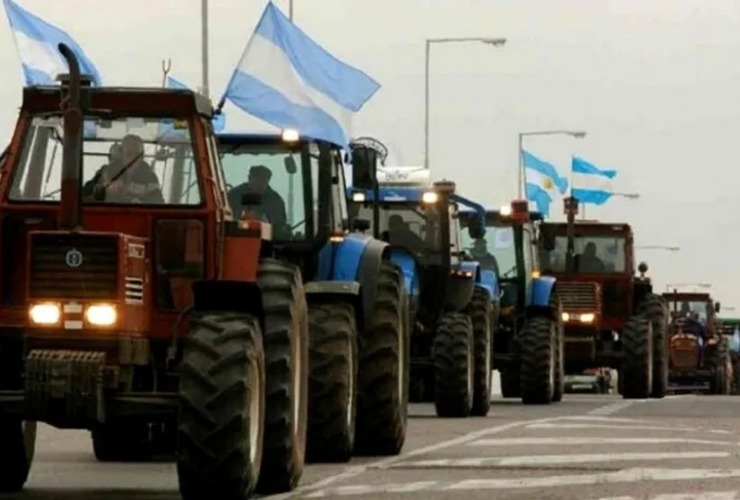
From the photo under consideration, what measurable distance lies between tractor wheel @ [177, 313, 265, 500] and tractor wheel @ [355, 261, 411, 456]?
246 inches

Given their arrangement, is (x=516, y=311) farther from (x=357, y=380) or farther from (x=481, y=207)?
(x=357, y=380)

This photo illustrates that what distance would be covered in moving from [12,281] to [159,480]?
9.55ft

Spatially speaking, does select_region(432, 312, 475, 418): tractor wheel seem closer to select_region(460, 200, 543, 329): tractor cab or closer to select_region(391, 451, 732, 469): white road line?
select_region(460, 200, 543, 329): tractor cab

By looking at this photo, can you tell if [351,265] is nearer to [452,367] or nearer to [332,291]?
[332,291]

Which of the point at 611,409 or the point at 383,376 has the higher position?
the point at 383,376

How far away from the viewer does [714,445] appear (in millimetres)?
22062

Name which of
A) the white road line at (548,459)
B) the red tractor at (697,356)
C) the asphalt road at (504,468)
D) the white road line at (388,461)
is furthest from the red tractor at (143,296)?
the red tractor at (697,356)

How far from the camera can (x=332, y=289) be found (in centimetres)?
1877

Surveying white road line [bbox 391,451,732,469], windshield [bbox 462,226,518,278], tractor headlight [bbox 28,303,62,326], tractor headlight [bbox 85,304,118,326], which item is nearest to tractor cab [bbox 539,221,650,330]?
windshield [bbox 462,226,518,278]

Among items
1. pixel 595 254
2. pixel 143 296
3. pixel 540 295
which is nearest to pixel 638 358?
pixel 595 254

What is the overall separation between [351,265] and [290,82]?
753cm

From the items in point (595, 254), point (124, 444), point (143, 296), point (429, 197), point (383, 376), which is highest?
point (429, 197)

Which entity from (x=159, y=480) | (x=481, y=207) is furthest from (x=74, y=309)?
(x=481, y=207)

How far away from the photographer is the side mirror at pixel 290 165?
19.9m
